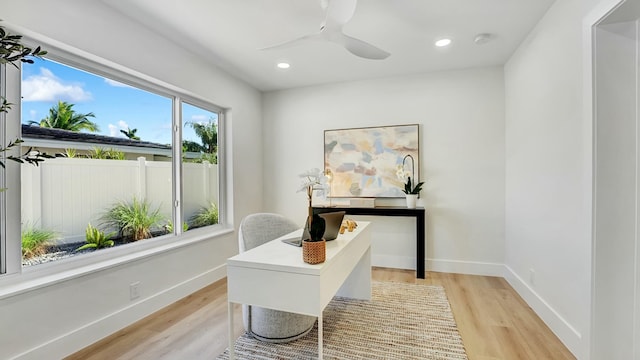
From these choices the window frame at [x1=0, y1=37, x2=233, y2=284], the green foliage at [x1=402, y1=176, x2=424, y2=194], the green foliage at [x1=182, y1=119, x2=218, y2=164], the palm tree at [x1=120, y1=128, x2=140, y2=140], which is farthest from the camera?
the green foliage at [x1=402, y1=176, x2=424, y2=194]

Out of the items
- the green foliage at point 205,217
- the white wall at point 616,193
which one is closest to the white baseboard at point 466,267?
the white wall at point 616,193

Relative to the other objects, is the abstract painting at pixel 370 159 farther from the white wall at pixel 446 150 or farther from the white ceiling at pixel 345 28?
the white ceiling at pixel 345 28

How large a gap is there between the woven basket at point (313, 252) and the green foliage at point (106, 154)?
1.91m

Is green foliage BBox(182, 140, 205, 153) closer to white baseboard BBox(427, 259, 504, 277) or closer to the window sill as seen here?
the window sill

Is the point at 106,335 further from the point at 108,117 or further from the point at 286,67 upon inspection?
the point at 286,67

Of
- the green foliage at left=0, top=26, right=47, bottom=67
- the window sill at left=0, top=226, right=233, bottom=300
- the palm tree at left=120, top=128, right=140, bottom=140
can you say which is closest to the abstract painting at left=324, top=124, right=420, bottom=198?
the window sill at left=0, top=226, right=233, bottom=300

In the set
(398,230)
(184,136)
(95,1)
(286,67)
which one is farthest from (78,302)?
(398,230)

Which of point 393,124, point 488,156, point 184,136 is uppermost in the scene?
point 393,124

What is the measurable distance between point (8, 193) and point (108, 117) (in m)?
0.88

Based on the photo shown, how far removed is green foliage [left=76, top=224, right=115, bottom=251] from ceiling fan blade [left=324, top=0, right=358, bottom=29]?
2.36m

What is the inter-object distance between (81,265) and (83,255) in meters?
0.08

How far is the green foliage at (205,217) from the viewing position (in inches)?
126

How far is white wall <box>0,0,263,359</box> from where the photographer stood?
67.1 inches

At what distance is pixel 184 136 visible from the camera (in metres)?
3.07
